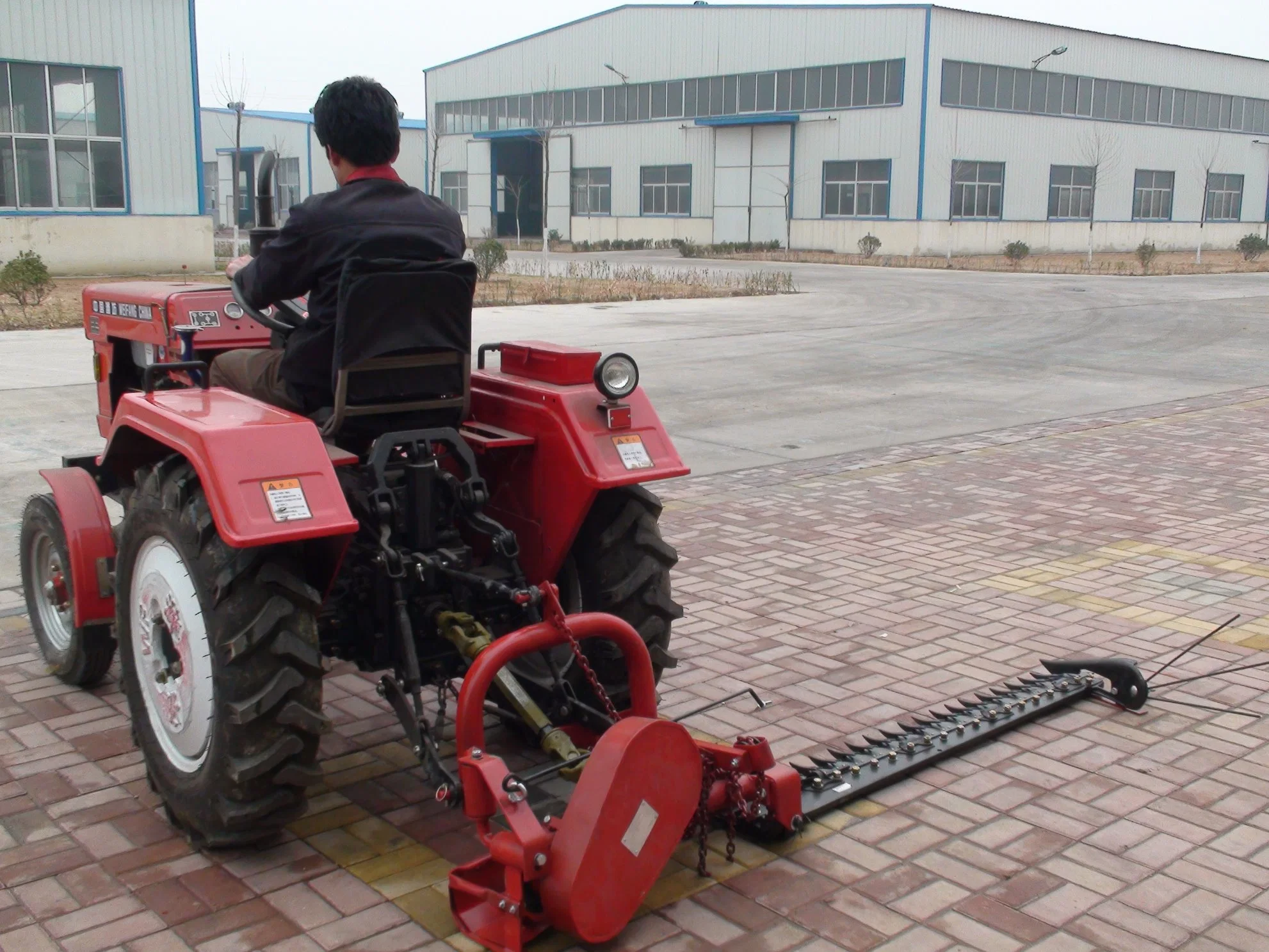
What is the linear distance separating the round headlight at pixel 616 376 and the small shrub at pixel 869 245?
40.5 meters

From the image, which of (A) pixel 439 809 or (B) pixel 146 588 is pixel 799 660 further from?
(B) pixel 146 588

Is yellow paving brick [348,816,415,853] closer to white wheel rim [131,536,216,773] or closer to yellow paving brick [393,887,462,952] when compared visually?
yellow paving brick [393,887,462,952]

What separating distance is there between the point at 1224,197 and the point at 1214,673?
57.3 meters

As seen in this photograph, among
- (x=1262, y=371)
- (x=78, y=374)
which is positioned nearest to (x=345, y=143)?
(x=78, y=374)

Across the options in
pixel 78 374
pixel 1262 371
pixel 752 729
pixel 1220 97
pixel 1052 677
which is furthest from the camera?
pixel 1220 97

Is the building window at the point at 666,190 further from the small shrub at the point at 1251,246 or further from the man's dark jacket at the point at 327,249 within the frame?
the man's dark jacket at the point at 327,249

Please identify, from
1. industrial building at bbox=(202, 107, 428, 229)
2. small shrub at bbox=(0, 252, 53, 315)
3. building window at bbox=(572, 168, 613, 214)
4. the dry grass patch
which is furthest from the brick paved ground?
industrial building at bbox=(202, 107, 428, 229)

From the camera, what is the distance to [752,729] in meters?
4.23

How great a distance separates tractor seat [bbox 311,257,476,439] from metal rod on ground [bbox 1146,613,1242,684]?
2.68m

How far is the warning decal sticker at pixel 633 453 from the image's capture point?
3.66 metres

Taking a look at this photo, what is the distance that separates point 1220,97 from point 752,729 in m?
57.6

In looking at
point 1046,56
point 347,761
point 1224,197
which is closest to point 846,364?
point 347,761

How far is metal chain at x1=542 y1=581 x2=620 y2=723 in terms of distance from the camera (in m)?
3.14

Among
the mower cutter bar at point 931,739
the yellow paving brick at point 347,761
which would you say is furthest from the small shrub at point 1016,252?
the yellow paving brick at point 347,761
